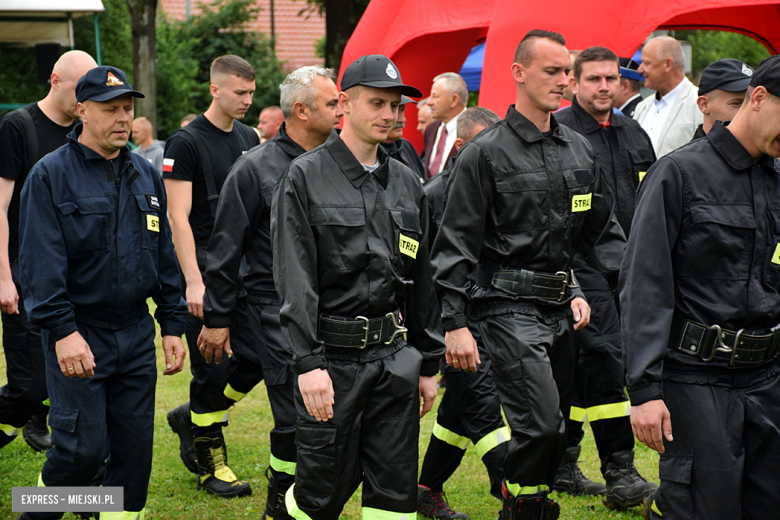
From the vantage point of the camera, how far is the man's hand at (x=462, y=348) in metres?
4.19

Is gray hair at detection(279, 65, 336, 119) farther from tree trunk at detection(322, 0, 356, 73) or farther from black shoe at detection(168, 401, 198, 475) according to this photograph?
tree trunk at detection(322, 0, 356, 73)

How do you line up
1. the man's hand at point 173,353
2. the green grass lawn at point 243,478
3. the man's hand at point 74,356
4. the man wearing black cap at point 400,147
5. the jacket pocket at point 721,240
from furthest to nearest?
the man wearing black cap at point 400,147, the green grass lawn at point 243,478, the man's hand at point 173,353, the man's hand at point 74,356, the jacket pocket at point 721,240

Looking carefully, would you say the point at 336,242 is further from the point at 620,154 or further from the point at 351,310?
the point at 620,154

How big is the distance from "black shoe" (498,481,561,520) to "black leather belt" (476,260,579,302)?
39.0 inches

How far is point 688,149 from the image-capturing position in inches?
134

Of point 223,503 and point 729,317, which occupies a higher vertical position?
point 729,317

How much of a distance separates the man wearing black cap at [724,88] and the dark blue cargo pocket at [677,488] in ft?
7.04

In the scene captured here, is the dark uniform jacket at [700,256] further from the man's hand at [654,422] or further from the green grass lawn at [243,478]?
the green grass lawn at [243,478]

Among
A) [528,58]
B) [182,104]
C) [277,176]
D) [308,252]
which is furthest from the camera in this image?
[182,104]

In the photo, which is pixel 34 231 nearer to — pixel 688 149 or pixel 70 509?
pixel 70 509

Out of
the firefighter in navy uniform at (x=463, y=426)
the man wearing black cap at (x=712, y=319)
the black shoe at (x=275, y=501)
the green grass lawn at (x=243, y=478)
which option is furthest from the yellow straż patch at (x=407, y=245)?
the green grass lawn at (x=243, y=478)

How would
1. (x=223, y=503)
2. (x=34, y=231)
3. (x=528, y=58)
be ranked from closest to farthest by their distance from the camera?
(x=34, y=231) → (x=528, y=58) → (x=223, y=503)

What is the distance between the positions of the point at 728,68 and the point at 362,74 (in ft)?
7.08

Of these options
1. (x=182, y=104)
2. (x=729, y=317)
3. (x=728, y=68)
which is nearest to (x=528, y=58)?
(x=728, y=68)
